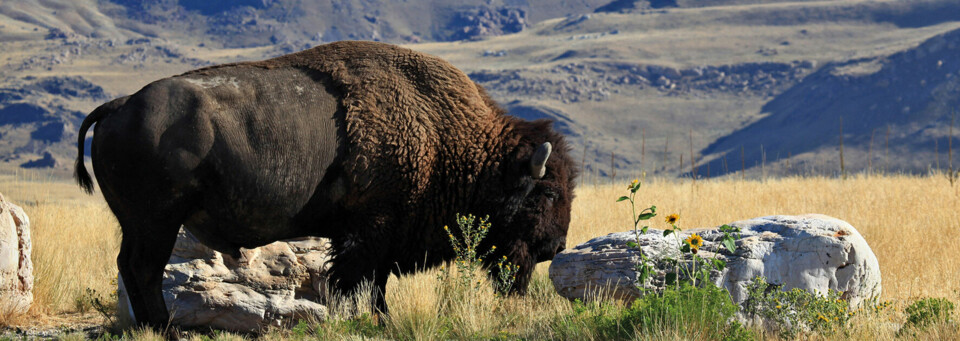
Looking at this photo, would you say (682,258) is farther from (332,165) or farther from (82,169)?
(82,169)

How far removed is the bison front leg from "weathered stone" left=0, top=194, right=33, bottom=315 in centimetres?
172

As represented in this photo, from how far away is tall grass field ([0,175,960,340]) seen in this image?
6102 mm

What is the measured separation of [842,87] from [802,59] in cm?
2503

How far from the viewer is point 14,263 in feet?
24.2

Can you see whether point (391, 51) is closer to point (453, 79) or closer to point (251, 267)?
point (453, 79)

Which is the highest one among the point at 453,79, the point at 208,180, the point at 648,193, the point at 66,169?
the point at 453,79

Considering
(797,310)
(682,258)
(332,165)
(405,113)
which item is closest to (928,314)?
(797,310)

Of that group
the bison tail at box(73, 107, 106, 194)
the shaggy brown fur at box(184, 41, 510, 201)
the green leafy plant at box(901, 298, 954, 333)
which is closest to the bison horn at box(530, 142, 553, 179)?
the shaggy brown fur at box(184, 41, 510, 201)

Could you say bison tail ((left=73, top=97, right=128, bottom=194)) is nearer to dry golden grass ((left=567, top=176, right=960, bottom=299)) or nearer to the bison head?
the bison head

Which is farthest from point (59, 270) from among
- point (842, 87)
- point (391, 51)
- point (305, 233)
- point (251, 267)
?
point (842, 87)

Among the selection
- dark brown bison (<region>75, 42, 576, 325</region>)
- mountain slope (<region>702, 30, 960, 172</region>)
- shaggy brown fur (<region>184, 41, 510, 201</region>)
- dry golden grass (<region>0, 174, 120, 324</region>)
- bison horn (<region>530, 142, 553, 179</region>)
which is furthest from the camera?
mountain slope (<region>702, 30, 960, 172</region>)

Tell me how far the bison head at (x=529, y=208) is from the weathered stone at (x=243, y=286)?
4.56 ft

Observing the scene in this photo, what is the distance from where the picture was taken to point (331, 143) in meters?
6.36

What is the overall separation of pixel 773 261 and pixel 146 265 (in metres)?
4.36
